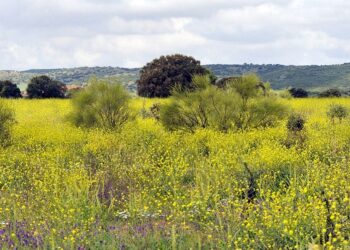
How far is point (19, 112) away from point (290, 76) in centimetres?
6446

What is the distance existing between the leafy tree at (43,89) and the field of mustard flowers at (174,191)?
28884 millimetres

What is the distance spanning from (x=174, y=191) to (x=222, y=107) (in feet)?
35.3

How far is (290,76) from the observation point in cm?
9050

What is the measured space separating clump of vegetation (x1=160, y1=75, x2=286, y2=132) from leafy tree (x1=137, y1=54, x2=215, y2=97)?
2377 centimetres

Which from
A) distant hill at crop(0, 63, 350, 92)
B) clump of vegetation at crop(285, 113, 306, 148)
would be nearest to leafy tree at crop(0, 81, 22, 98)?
distant hill at crop(0, 63, 350, 92)

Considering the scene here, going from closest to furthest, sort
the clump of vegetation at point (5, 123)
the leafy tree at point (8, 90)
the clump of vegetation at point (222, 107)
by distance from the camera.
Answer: the clump of vegetation at point (5, 123) → the clump of vegetation at point (222, 107) → the leafy tree at point (8, 90)

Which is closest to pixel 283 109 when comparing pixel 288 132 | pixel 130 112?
pixel 288 132

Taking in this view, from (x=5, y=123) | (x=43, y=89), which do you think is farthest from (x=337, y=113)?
(x=43, y=89)

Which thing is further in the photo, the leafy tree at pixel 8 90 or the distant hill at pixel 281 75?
the distant hill at pixel 281 75

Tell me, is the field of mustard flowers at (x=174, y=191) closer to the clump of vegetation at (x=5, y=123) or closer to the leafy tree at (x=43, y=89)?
the clump of vegetation at (x=5, y=123)

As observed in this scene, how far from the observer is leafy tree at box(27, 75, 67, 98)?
49219mm

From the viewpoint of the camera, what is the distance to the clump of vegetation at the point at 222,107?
18.8m

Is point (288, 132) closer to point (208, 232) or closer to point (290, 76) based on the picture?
point (208, 232)

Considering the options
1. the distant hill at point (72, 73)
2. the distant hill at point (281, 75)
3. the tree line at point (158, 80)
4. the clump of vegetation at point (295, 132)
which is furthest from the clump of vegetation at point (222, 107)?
the distant hill at point (72, 73)
